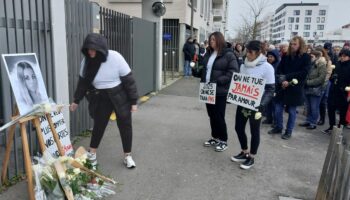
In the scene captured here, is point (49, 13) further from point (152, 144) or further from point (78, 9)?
point (152, 144)

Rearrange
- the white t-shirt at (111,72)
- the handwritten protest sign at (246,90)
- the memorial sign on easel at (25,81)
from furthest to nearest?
the handwritten protest sign at (246,90)
the white t-shirt at (111,72)
the memorial sign on easel at (25,81)

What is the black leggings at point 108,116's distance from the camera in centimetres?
430

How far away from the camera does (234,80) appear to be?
4.89 meters

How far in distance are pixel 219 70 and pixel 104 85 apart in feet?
5.86

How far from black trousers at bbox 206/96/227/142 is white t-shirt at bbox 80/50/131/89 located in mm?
1678

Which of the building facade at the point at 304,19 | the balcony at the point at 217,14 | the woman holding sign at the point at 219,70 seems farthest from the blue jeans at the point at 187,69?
the building facade at the point at 304,19

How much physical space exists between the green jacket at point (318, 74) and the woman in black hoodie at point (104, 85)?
433 cm

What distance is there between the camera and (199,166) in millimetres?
4805

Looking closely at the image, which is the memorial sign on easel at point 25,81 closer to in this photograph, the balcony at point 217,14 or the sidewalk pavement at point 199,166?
the sidewalk pavement at point 199,166

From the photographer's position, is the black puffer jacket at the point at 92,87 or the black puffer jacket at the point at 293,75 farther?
the black puffer jacket at the point at 293,75

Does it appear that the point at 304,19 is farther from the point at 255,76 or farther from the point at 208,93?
the point at 255,76

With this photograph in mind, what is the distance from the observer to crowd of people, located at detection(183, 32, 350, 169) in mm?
4711

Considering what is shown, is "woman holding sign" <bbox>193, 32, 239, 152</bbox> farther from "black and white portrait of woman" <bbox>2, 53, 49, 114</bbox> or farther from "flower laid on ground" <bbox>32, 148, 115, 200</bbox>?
"black and white portrait of woman" <bbox>2, 53, 49, 114</bbox>

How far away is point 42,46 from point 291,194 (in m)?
3.62
